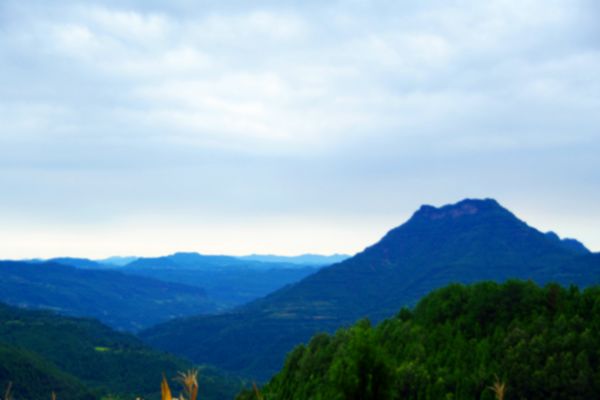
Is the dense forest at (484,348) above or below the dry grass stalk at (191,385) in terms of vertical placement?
below

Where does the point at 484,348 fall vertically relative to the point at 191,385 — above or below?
below

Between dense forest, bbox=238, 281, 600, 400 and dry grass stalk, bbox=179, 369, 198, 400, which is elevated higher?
dry grass stalk, bbox=179, 369, 198, 400

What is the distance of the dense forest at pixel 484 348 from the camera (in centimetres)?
11356

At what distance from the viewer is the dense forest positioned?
11356cm

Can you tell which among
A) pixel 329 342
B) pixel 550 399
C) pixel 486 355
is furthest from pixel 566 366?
pixel 329 342

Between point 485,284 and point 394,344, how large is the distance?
3181 centimetres

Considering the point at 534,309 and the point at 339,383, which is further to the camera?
the point at 534,309

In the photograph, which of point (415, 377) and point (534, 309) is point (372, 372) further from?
point (534, 309)

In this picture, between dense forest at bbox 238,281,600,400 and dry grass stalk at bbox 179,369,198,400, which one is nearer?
dry grass stalk at bbox 179,369,198,400

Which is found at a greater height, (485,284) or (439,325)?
(485,284)

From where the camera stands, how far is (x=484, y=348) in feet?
417

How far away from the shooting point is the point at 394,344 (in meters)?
145

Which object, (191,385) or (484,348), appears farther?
(484,348)

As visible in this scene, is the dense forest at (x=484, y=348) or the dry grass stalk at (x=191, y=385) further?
the dense forest at (x=484, y=348)
